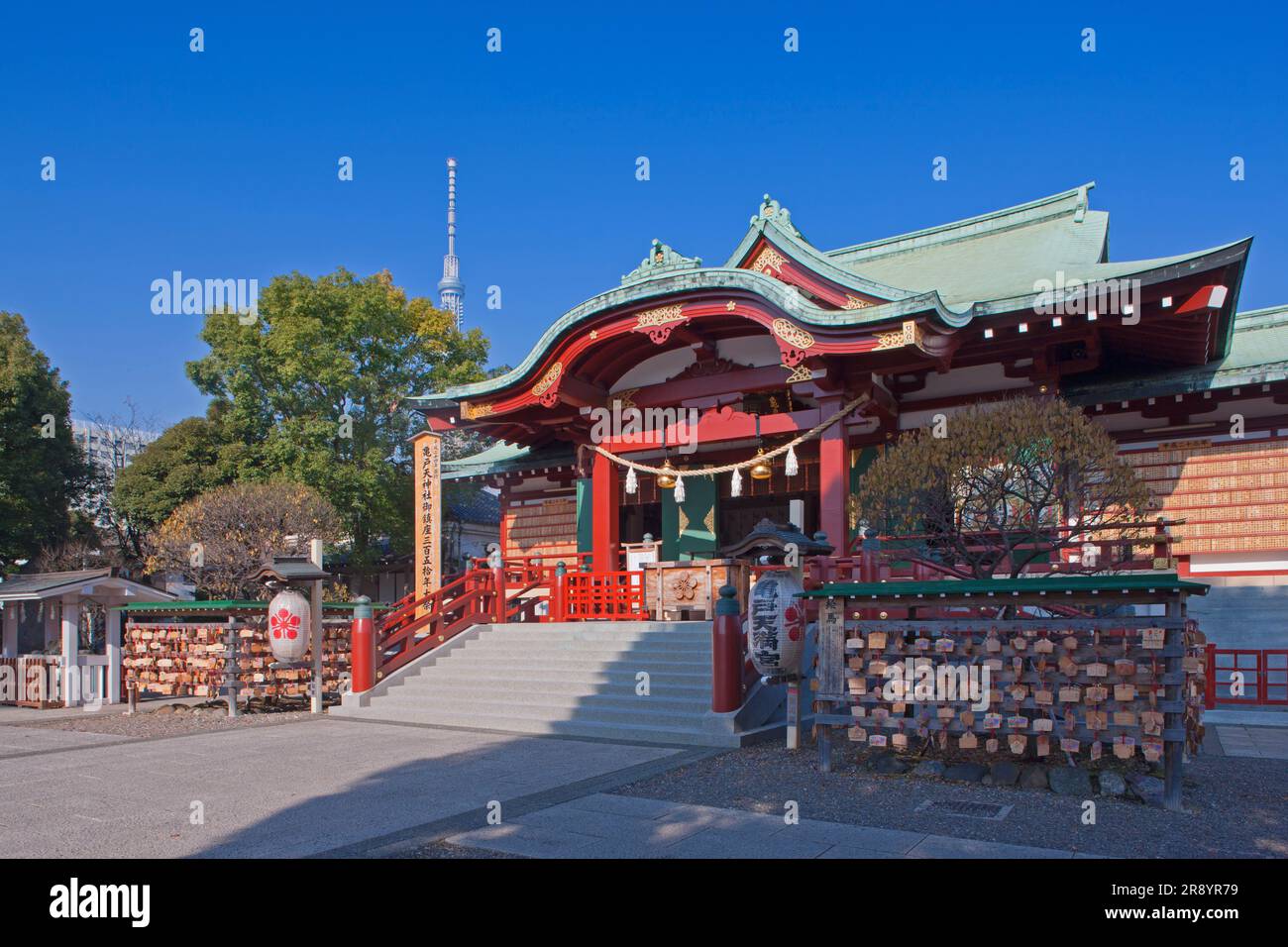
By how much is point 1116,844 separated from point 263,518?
1791cm

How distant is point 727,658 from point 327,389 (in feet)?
58.0

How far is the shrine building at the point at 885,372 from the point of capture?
13.1 m

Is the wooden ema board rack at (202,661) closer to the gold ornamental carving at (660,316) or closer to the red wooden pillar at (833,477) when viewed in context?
the gold ornamental carving at (660,316)

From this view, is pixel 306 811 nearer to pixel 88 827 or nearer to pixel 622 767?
pixel 88 827

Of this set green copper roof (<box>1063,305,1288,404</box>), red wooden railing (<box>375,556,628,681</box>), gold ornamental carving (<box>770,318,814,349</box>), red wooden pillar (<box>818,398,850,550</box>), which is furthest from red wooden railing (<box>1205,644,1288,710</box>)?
red wooden railing (<box>375,556,628,681</box>)

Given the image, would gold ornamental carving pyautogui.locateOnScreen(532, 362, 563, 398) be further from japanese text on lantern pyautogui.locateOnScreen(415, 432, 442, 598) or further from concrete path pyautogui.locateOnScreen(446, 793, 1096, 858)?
concrete path pyautogui.locateOnScreen(446, 793, 1096, 858)

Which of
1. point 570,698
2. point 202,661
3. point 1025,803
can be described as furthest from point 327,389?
point 1025,803

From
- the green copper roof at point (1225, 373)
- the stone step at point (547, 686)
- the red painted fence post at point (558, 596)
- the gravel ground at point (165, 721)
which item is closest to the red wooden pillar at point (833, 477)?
the green copper roof at point (1225, 373)

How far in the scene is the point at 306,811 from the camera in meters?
7.09

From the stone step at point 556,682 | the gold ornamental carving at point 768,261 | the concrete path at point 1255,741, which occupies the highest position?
the gold ornamental carving at point 768,261

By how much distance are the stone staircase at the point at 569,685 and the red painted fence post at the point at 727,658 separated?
0.67 ft

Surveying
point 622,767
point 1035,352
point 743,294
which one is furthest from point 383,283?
point 622,767

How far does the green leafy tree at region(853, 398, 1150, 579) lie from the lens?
386 inches

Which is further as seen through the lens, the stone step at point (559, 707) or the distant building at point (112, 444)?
the distant building at point (112, 444)
